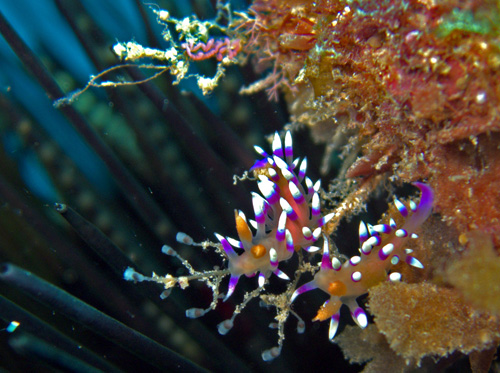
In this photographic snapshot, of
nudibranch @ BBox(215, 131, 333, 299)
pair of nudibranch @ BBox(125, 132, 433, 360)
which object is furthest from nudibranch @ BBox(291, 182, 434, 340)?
nudibranch @ BBox(215, 131, 333, 299)

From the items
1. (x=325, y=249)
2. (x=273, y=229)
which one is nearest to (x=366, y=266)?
(x=325, y=249)

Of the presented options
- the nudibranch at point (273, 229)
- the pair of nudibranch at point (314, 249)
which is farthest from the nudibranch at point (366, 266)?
the nudibranch at point (273, 229)

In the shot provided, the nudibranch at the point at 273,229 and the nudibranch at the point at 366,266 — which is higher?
the nudibranch at the point at 273,229

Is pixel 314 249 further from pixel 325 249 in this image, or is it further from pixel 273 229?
pixel 273 229

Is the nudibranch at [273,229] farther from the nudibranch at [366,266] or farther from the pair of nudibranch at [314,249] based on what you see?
the nudibranch at [366,266]

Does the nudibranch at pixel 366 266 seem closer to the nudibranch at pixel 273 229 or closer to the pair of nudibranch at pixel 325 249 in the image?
the pair of nudibranch at pixel 325 249

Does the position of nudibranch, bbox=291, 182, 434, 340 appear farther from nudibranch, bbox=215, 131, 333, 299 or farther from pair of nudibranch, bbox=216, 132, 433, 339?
nudibranch, bbox=215, 131, 333, 299

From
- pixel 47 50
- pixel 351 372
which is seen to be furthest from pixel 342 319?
pixel 47 50

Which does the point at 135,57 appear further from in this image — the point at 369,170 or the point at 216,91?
the point at 369,170
